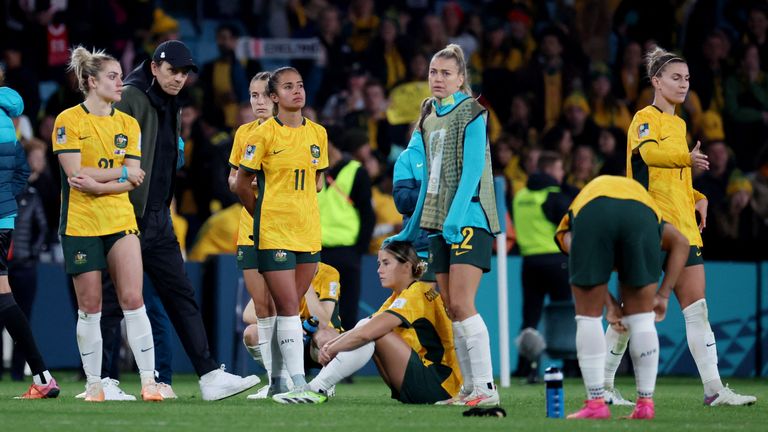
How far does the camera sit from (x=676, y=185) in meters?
9.18

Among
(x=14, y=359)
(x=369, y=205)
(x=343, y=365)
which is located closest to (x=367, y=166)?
(x=369, y=205)

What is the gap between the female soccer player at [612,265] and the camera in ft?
24.6

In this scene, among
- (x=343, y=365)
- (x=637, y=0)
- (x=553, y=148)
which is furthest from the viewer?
(x=637, y=0)

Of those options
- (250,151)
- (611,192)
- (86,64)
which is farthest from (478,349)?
(86,64)

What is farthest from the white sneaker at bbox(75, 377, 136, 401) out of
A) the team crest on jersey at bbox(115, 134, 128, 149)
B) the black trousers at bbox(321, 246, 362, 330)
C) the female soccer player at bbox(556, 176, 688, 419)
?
the black trousers at bbox(321, 246, 362, 330)

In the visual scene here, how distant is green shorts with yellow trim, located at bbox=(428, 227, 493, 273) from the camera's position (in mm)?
8680

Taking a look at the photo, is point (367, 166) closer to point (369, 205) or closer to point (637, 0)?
point (369, 205)

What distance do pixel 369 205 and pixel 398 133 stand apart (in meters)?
3.93

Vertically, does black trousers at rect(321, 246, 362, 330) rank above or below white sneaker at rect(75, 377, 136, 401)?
above

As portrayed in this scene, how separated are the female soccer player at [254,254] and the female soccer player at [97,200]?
3.23 ft

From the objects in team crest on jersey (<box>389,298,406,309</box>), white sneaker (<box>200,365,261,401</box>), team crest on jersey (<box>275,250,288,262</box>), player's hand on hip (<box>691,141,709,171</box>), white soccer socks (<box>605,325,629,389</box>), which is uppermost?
player's hand on hip (<box>691,141,709,171</box>)

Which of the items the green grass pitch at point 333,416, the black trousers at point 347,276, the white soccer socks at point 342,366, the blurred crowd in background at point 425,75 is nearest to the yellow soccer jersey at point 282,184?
the white soccer socks at point 342,366

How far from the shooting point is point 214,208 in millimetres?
15938

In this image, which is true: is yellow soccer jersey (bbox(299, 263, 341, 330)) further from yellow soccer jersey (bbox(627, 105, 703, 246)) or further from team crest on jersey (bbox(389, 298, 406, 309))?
yellow soccer jersey (bbox(627, 105, 703, 246))
